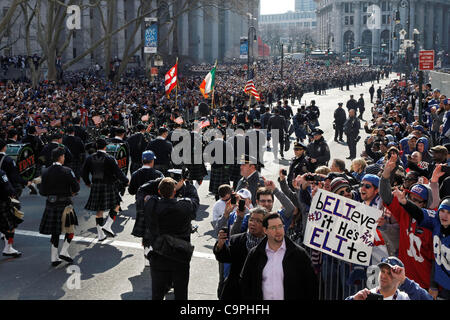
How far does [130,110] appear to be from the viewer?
26.1 meters

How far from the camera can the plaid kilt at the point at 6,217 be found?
9031 mm

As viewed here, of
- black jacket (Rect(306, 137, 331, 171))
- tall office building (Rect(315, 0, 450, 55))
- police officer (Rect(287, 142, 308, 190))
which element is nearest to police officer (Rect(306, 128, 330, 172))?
black jacket (Rect(306, 137, 331, 171))

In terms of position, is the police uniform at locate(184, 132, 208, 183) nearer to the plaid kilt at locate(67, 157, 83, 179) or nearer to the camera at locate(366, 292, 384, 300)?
the plaid kilt at locate(67, 157, 83, 179)

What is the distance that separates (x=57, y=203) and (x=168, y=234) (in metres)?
3.19

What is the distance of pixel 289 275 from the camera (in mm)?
4754

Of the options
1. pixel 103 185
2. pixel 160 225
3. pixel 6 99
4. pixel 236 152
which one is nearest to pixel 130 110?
pixel 6 99

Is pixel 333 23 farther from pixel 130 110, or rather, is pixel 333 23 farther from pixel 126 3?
pixel 130 110

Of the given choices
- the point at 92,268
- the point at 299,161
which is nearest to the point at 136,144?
the point at 299,161

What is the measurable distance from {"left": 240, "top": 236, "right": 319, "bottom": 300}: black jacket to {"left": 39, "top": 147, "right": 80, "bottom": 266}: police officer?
4.53 m

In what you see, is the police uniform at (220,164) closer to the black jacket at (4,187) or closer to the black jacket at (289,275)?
the black jacket at (4,187)

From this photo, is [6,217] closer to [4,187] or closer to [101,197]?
[4,187]

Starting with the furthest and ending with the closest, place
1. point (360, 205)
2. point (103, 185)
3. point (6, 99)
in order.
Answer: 1. point (6, 99)
2. point (103, 185)
3. point (360, 205)

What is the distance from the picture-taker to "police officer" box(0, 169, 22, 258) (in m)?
8.87
